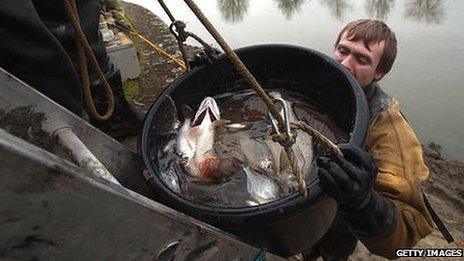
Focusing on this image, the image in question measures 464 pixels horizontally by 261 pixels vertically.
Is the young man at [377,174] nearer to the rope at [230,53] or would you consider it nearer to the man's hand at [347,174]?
the man's hand at [347,174]

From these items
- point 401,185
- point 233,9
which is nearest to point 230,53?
point 401,185

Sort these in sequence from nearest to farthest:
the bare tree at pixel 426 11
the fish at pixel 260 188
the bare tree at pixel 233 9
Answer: the fish at pixel 260 188 → the bare tree at pixel 426 11 → the bare tree at pixel 233 9

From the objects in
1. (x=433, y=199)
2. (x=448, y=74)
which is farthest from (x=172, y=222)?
(x=448, y=74)

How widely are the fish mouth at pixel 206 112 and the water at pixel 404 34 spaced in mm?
4652

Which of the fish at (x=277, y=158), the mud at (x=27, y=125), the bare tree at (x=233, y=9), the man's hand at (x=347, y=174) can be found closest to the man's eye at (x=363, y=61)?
the fish at (x=277, y=158)

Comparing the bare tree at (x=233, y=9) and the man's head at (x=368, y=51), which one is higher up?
the man's head at (x=368, y=51)

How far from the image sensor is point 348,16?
10664mm

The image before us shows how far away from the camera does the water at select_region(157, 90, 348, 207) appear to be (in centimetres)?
168

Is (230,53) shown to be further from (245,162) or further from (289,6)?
(289,6)

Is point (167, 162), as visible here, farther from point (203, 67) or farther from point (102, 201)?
point (102, 201)

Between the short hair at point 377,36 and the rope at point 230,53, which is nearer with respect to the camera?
the rope at point 230,53

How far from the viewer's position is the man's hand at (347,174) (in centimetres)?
134

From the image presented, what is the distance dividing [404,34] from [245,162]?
8391 millimetres

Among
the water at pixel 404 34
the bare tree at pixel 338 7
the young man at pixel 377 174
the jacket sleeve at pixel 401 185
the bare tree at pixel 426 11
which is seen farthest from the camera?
the bare tree at pixel 338 7
